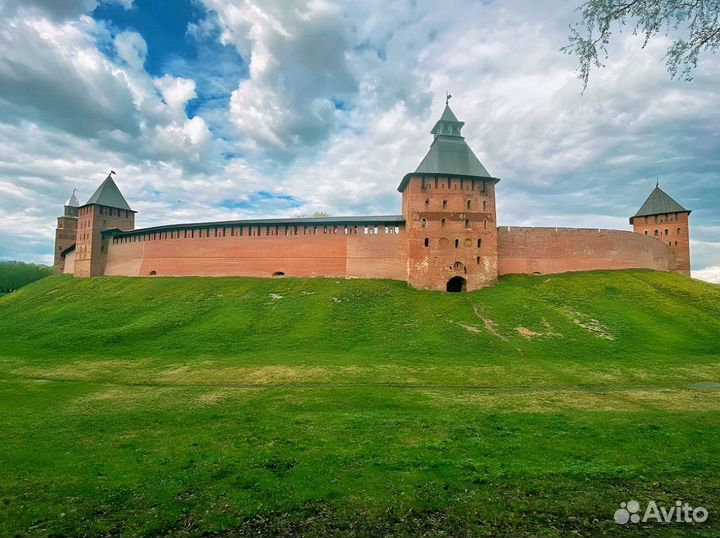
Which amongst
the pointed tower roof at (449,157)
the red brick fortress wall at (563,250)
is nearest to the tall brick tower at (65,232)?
the pointed tower roof at (449,157)

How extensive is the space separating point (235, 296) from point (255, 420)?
23.9 m

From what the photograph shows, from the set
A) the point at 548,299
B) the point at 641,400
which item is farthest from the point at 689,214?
the point at 641,400

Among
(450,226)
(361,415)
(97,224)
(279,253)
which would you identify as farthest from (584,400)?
(97,224)

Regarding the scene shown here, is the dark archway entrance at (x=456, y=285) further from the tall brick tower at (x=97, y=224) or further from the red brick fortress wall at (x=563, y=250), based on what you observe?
the tall brick tower at (x=97, y=224)

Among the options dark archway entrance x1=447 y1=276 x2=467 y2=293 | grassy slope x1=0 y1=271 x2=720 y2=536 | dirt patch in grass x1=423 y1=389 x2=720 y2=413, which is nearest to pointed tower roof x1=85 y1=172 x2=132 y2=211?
grassy slope x1=0 y1=271 x2=720 y2=536

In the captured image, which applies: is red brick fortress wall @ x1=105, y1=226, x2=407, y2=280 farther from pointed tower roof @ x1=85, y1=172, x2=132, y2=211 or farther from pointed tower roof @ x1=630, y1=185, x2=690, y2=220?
pointed tower roof @ x1=630, y1=185, x2=690, y2=220

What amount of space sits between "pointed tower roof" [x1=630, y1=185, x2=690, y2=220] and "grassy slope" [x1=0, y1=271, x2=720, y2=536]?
2031cm

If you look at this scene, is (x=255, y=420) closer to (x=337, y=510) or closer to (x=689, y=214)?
(x=337, y=510)

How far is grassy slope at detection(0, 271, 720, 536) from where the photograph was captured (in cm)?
707

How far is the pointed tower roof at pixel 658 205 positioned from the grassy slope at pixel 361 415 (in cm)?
2031

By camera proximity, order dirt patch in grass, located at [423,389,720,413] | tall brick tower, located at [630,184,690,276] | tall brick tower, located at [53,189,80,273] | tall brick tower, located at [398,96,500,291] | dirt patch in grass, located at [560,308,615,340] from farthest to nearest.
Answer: tall brick tower, located at [53,189,80,273] < tall brick tower, located at [630,184,690,276] < tall brick tower, located at [398,96,500,291] < dirt patch in grass, located at [560,308,615,340] < dirt patch in grass, located at [423,389,720,413]

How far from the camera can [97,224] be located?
49.3m

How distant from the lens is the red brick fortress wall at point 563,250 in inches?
1565

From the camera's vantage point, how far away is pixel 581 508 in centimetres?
691
